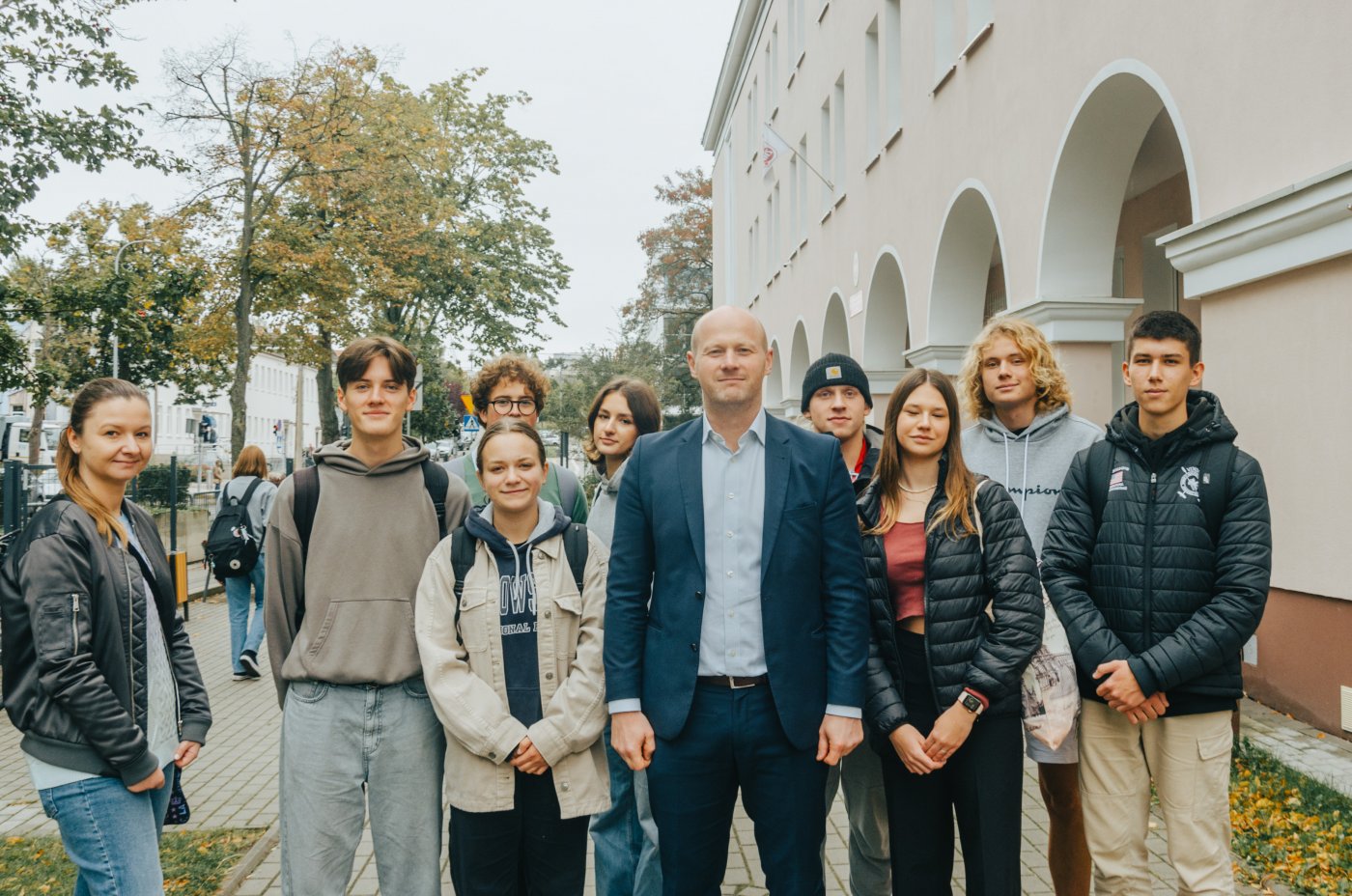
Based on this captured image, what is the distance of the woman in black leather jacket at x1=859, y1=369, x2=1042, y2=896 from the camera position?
3039 millimetres

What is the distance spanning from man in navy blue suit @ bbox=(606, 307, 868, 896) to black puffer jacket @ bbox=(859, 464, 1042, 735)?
243mm

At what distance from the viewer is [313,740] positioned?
10.0ft

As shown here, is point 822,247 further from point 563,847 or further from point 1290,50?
point 563,847

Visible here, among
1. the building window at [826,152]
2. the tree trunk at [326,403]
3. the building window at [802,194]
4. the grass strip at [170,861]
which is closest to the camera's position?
the grass strip at [170,861]

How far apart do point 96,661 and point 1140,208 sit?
1189 cm

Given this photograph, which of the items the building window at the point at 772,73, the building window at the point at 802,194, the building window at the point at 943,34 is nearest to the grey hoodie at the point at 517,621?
the building window at the point at 943,34

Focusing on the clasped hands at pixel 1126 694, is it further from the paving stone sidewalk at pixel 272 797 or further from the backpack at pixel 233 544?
the backpack at pixel 233 544

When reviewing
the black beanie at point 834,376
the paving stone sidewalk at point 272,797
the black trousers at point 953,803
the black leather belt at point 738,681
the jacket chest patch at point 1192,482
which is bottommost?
the paving stone sidewalk at point 272,797

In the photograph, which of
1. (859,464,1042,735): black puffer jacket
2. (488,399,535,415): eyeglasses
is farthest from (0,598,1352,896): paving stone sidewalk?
(488,399,535,415): eyeglasses

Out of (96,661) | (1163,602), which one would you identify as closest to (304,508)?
(96,661)

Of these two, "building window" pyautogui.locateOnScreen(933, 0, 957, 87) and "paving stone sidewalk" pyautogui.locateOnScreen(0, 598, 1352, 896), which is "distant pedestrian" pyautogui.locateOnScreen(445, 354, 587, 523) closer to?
"paving stone sidewalk" pyautogui.locateOnScreen(0, 598, 1352, 896)

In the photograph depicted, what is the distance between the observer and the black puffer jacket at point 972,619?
3.05m

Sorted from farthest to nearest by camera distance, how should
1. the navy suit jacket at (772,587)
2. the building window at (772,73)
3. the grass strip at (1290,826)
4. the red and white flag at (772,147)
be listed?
the building window at (772,73) < the red and white flag at (772,147) < the grass strip at (1290,826) < the navy suit jacket at (772,587)

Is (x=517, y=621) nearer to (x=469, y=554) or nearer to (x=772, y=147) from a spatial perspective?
(x=469, y=554)
